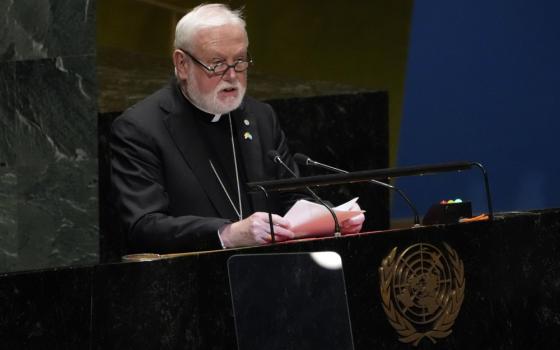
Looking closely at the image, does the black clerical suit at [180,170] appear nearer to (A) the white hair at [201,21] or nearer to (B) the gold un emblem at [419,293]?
(A) the white hair at [201,21]

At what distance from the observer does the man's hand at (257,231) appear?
139 inches

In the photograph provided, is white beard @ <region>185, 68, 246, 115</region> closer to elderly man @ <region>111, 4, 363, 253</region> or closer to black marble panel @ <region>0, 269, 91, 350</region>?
elderly man @ <region>111, 4, 363, 253</region>

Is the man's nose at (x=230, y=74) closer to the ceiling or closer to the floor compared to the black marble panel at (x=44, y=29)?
closer to the floor

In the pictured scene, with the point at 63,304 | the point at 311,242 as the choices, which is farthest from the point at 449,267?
the point at 63,304

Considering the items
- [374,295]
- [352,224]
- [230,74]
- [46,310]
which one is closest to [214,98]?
[230,74]

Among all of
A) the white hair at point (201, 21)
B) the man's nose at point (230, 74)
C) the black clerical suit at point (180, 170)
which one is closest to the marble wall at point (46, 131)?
the black clerical suit at point (180, 170)

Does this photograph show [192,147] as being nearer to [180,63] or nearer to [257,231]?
[180,63]

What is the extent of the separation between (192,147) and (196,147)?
24 mm

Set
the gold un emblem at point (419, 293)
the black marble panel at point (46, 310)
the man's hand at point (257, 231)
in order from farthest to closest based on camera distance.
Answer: the man's hand at point (257, 231), the gold un emblem at point (419, 293), the black marble panel at point (46, 310)

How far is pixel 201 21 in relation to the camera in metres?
4.30

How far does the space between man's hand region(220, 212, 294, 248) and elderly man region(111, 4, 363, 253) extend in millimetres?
160

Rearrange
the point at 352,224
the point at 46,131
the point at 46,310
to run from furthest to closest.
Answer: the point at 46,131
the point at 352,224
the point at 46,310

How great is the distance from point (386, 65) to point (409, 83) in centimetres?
17

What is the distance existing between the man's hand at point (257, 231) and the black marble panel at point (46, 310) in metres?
0.75
